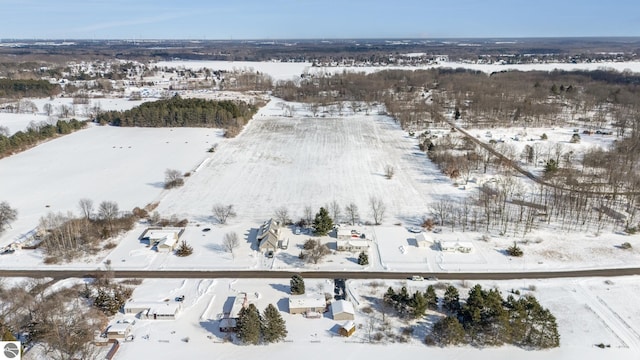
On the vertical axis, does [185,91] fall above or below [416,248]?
above

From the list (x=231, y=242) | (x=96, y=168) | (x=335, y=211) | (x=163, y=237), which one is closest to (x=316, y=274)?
(x=231, y=242)

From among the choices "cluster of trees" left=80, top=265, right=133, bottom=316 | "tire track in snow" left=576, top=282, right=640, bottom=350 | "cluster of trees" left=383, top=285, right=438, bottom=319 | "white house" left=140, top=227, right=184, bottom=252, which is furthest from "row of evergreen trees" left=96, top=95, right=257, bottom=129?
"tire track in snow" left=576, top=282, right=640, bottom=350

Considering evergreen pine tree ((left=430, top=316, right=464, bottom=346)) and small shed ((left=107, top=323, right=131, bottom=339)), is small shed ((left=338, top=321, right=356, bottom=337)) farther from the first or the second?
small shed ((left=107, top=323, right=131, bottom=339))

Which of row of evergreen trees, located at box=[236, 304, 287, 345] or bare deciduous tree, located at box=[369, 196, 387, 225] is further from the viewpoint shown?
bare deciduous tree, located at box=[369, 196, 387, 225]

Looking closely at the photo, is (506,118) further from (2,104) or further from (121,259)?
(2,104)

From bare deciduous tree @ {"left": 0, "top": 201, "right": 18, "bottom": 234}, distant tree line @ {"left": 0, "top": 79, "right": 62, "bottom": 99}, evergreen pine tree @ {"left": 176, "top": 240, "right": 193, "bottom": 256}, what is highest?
distant tree line @ {"left": 0, "top": 79, "right": 62, "bottom": 99}

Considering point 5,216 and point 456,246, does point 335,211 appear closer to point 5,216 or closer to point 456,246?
point 456,246

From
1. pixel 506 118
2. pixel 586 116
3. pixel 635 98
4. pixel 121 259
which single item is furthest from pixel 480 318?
pixel 635 98

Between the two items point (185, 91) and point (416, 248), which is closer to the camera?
point (416, 248)
